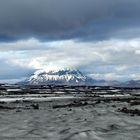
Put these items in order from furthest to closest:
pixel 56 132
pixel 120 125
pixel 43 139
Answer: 1. pixel 120 125
2. pixel 56 132
3. pixel 43 139

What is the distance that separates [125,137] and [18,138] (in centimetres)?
663

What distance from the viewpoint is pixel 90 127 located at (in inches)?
1193

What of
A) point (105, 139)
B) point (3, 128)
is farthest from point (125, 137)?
point (3, 128)

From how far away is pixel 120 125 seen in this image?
31.7 metres

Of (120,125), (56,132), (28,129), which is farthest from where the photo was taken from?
(120,125)

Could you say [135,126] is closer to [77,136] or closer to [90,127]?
[90,127]

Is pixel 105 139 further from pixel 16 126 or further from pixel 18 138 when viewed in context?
pixel 16 126

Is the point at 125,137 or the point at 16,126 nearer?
the point at 125,137

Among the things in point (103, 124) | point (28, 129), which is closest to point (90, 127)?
point (103, 124)

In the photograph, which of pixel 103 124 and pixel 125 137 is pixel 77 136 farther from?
pixel 103 124

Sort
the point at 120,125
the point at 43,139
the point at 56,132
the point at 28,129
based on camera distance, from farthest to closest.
→ the point at 120,125
the point at 28,129
the point at 56,132
the point at 43,139

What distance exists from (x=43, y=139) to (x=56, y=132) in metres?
3.46

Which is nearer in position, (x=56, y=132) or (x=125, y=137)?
(x=125, y=137)

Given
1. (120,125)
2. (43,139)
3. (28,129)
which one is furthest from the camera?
(120,125)
